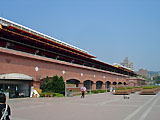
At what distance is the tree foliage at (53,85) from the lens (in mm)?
27484

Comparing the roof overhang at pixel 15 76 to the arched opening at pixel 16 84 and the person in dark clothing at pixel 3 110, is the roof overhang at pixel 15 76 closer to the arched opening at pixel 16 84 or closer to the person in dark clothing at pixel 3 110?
the arched opening at pixel 16 84

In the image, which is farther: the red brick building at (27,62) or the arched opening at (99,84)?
the arched opening at (99,84)

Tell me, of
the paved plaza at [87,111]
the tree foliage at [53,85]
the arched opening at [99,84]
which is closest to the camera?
the paved plaza at [87,111]

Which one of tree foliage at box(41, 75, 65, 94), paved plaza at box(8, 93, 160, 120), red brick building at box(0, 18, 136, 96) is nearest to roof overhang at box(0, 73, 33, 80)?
red brick building at box(0, 18, 136, 96)

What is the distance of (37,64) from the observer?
1091 inches

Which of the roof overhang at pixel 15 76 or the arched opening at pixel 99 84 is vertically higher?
the roof overhang at pixel 15 76

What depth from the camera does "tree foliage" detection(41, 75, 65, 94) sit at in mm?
27484

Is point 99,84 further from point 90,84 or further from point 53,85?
point 53,85

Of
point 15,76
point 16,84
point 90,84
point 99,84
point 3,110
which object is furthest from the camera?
point 99,84

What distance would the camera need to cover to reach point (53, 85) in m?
27.8

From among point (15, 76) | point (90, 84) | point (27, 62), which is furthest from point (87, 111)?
point (90, 84)

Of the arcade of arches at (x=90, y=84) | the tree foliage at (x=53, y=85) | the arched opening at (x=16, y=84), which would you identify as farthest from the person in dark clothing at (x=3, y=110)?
the arcade of arches at (x=90, y=84)

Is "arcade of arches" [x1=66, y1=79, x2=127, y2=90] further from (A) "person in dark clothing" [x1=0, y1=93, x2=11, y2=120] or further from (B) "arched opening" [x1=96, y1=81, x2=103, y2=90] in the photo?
(A) "person in dark clothing" [x1=0, y1=93, x2=11, y2=120]

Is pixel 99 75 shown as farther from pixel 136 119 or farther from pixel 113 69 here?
pixel 136 119
